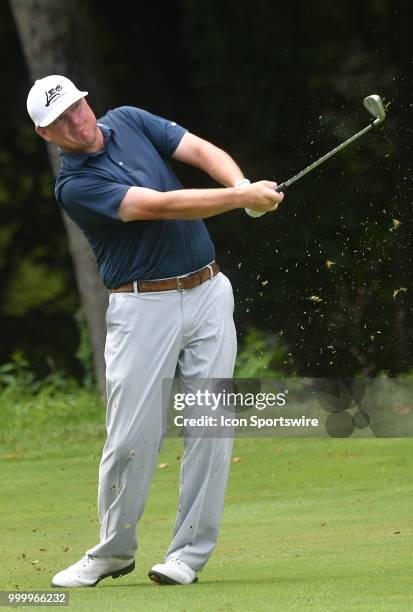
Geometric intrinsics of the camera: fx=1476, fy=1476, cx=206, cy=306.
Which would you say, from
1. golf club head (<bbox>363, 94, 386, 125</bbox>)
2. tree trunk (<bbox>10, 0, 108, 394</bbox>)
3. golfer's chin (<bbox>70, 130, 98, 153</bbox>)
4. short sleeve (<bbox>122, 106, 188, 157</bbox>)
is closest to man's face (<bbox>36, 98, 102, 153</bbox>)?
golfer's chin (<bbox>70, 130, 98, 153</bbox>)

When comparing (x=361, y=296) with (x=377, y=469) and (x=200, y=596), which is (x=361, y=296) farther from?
(x=200, y=596)

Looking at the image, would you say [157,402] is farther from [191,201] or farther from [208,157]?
[208,157]

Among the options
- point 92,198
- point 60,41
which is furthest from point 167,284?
→ point 60,41

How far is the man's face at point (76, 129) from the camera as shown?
15.5ft

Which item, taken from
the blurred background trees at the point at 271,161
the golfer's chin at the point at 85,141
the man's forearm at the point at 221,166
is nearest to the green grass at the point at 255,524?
the man's forearm at the point at 221,166

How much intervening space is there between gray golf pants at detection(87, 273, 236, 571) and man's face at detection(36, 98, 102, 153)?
0.50m

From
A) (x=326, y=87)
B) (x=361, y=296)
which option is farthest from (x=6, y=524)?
(x=326, y=87)

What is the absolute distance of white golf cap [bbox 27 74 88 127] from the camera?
469 centimetres

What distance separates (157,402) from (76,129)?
0.92m

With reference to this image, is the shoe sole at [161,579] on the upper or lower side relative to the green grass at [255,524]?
upper

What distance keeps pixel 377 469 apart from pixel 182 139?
3.00m

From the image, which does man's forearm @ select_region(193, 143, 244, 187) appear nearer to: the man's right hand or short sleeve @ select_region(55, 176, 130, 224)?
the man's right hand

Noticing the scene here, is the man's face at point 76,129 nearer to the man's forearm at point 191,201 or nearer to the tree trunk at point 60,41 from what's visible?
the man's forearm at point 191,201

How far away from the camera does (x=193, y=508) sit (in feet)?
16.0
